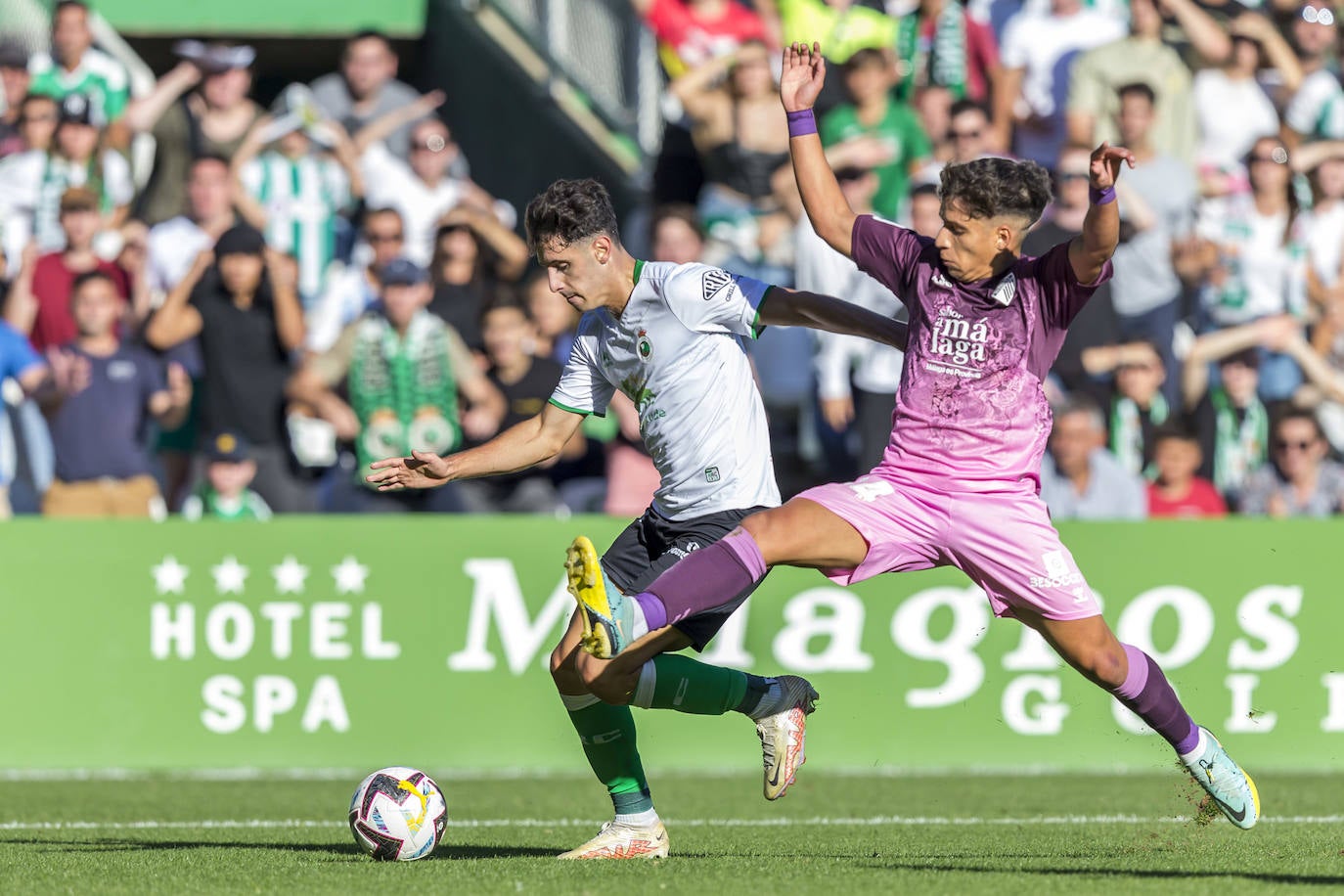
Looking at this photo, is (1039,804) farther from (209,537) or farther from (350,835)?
(209,537)

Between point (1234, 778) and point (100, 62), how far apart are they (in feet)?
33.6

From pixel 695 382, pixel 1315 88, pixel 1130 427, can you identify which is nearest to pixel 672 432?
pixel 695 382

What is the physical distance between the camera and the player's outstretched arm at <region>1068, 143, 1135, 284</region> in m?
5.90

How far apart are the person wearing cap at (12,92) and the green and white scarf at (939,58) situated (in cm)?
599

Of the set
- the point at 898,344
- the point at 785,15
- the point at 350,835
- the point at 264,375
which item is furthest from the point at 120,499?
the point at 898,344

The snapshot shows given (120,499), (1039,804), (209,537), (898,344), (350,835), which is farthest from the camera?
(120,499)

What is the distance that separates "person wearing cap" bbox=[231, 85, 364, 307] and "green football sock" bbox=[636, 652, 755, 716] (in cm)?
675

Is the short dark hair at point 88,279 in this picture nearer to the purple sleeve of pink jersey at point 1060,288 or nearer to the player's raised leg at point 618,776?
the player's raised leg at point 618,776

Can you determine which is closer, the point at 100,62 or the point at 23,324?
the point at 23,324

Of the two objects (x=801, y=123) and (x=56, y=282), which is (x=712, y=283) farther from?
(x=56, y=282)

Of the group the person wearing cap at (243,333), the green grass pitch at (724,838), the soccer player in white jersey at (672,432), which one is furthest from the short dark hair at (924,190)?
the soccer player in white jersey at (672,432)

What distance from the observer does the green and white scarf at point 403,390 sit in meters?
11.8

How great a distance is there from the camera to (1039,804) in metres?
9.14

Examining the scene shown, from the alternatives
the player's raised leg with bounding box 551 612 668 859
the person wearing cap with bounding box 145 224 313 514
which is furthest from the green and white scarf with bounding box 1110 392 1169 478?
the player's raised leg with bounding box 551 612 668 859
